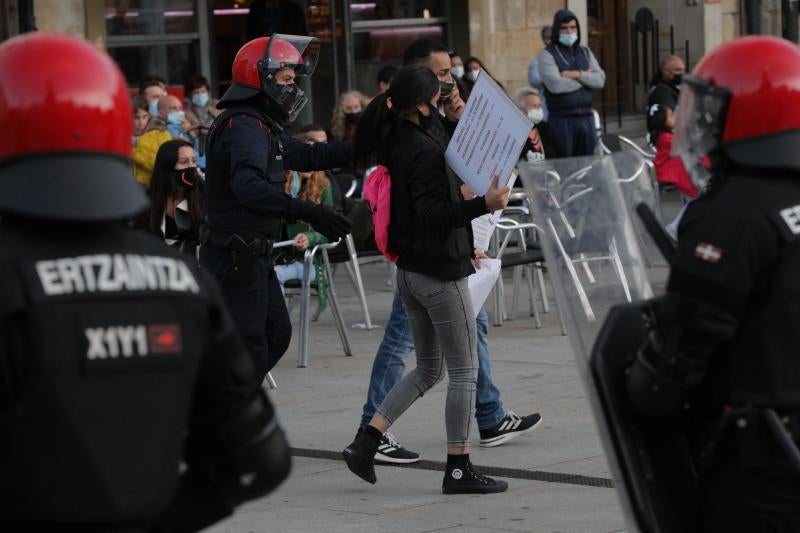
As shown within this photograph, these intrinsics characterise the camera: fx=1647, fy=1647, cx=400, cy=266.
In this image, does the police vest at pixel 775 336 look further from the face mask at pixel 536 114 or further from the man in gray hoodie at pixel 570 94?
the man in gray hoodie at pixel 570 94

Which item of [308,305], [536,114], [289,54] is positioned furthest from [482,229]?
[536,114]

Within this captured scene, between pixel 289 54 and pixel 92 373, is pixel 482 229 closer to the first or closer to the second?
pixel 289 54

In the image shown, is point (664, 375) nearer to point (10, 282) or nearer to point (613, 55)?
point (10, 282)

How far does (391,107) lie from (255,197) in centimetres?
73

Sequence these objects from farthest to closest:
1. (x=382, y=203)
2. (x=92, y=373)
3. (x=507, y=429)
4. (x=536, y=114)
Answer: (x=536, y=114), (x=507, y=429), (x=382, y=203), (x=92, y=373)

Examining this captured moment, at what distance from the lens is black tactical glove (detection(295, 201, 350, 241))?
267 inches

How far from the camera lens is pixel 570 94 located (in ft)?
51.1

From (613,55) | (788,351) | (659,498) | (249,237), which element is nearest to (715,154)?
(788,351)

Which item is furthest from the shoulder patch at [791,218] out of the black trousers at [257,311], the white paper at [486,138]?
the black trousers at [257,311]

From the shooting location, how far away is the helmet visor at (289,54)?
706 centimetres

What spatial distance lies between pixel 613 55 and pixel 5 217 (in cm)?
2045

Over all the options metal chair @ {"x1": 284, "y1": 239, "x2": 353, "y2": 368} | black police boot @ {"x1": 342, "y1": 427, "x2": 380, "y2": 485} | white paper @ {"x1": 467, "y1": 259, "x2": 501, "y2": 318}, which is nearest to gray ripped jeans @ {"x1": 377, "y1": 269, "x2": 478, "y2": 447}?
black police boot @ {"x1": 342, "y1": 427, "x2": 380, "y2": 485}

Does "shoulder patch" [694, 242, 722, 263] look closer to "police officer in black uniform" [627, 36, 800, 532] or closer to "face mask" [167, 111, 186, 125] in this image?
"police officer in black uniform" [627, 36, 800, 532]

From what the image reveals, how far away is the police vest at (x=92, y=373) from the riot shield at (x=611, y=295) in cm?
106
